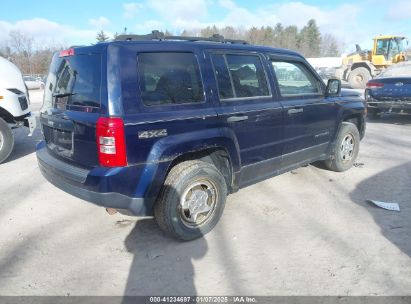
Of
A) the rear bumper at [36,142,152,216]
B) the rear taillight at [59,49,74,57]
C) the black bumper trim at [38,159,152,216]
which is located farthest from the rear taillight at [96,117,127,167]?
the rear taillight at [59,49,74,57]

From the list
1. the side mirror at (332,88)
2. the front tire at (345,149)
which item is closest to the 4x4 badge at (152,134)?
the side mirror at (332,88)

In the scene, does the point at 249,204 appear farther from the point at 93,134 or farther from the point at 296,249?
the point at 93,134

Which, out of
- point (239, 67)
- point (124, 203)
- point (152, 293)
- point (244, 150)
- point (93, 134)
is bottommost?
point (152, 293)

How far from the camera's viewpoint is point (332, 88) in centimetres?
513

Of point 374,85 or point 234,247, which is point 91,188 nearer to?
point 234,247

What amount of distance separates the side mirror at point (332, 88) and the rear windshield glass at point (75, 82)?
331 cm

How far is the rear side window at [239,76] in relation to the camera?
3.77 meters

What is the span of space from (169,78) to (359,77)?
21504 millimetres

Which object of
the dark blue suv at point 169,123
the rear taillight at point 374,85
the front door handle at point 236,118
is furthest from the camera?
the rear taillight at point 374,85

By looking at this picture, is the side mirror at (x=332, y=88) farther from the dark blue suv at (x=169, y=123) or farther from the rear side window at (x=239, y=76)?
the rear side window at (x=239, y=76)

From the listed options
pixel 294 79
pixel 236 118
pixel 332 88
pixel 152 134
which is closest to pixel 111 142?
pixel 152 134

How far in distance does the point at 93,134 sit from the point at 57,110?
753 mm

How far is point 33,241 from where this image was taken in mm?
Result: 3703

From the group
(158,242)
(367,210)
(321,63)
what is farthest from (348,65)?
→ (321,63)
